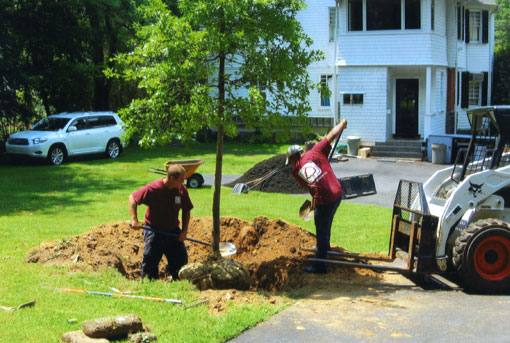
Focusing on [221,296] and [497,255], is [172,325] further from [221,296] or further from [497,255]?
[497,255]

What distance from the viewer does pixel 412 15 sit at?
2758 centimetres

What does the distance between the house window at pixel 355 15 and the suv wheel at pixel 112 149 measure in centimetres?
1159

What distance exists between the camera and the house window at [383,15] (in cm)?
2752

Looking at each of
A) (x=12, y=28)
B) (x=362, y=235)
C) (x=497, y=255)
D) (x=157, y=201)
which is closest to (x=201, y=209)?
(x=362, y=235)

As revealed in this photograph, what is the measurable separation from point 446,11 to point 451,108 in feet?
15.8

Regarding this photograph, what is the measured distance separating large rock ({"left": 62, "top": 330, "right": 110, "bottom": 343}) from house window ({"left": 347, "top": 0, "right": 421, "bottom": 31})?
78.8 feet

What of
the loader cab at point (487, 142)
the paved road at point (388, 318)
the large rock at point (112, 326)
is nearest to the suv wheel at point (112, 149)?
the loader cab at point (487, 142)

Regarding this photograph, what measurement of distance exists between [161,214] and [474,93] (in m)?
29.3


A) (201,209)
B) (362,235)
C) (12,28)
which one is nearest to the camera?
(362,235)

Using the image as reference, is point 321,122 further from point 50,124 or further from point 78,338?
point 78,338

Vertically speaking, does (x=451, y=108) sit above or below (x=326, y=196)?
above

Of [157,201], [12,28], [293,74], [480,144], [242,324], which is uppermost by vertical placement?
[12,28]

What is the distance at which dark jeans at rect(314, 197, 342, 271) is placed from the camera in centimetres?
882

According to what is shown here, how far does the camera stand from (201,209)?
48.7 ft
